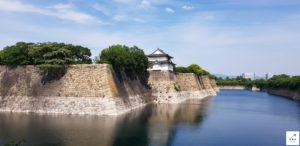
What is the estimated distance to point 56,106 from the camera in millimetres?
34219

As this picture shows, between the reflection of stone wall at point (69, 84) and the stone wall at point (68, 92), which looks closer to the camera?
the stone wall at point (68, 92)

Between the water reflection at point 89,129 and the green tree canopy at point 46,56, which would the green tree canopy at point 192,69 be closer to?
the green tree canopy at point 46,56

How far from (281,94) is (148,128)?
70589mm

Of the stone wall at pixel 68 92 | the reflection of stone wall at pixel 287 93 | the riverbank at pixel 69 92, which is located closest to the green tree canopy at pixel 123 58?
the riverbank at pixel 69 92

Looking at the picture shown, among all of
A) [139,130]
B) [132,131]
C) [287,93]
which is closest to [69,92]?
[139,130]

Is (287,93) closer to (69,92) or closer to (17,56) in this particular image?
(69,92)

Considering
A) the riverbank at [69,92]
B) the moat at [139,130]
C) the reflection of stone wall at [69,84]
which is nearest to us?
the moat at [139,130]

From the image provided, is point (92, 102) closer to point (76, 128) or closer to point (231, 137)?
point (76, 128)

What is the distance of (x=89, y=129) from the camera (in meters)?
25.2

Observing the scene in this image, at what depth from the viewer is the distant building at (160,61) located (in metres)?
57.1

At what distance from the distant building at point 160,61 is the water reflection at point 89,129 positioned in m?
23.6

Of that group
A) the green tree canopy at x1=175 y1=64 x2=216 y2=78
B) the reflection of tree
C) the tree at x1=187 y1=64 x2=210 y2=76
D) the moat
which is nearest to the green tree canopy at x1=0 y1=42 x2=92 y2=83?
the moat

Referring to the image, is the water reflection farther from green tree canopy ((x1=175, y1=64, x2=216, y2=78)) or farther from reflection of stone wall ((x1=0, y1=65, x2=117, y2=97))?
green tree canopy ((x1=175, y1=64, x2=216, y2=78))

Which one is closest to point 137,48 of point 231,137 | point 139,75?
point 139,75
